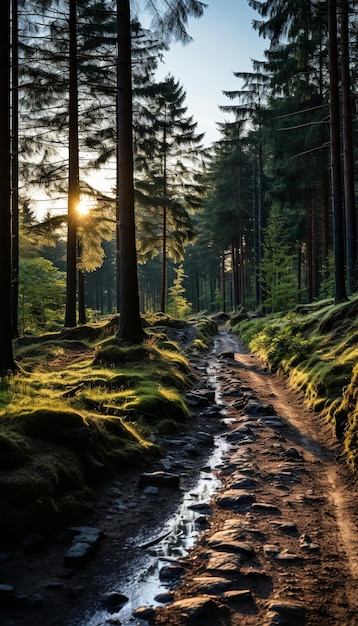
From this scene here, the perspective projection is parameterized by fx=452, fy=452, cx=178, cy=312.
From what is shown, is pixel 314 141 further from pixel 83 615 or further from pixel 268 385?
pixel 83 615

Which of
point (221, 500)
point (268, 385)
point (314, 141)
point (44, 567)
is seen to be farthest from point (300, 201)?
point (44, 567)

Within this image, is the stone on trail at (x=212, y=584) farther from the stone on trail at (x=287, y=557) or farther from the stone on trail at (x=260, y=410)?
the stone on trail at (x=260, y=410)

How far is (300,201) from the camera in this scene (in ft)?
96.9

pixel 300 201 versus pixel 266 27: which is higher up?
pixel 266 27

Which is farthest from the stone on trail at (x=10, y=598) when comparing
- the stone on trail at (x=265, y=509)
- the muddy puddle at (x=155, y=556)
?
the stone on trail at (x=265, y=509)

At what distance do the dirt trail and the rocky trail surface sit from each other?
0.04 feet

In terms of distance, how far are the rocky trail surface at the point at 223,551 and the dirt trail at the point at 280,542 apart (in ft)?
0.04

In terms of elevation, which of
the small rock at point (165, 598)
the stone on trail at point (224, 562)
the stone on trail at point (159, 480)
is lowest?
the small rock at point (165, 598)

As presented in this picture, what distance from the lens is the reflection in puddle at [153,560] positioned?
3.26 meters

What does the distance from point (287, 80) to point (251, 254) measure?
98.7 feet

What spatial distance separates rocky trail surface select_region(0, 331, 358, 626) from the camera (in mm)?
3285

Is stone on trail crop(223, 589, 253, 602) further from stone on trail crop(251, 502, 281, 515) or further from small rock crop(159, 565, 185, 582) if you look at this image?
stone on trail crop(251, 502, 281, 515)

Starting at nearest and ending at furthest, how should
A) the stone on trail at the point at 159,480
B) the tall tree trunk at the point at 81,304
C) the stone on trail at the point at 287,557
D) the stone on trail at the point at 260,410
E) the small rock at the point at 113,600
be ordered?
the small rock at the point at 113,600 < the stone on trail at the point at 287,557 < the stone on trail at the point at 159,480 < the stone on trail at the point at 260,410 < the tall tree trunk at the point at 81,304

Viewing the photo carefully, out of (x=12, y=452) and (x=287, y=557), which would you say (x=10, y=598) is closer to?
(x=12, y=452)
